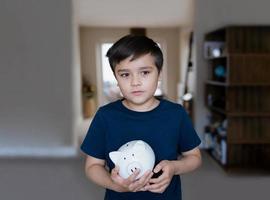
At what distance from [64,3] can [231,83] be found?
190cm

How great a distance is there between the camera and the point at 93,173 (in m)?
0.78

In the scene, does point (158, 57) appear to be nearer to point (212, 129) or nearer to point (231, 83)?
point (231, 83)

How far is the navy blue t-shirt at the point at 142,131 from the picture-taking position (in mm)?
754

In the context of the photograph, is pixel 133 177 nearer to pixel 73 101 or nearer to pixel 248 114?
pixel 248 114

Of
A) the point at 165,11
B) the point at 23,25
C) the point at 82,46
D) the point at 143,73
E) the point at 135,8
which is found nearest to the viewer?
the point at 143,73

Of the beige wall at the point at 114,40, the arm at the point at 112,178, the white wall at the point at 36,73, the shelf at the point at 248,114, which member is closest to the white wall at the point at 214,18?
the shelf at the point at 248,114

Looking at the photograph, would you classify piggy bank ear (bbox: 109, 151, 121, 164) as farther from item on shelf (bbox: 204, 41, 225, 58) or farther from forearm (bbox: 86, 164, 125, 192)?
item on shelf (bbox: 204, 41, 225, 58)

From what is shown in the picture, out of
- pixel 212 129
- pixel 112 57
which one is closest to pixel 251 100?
pixel 212 129

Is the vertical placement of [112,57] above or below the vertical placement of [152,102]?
above

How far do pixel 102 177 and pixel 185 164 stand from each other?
22cm

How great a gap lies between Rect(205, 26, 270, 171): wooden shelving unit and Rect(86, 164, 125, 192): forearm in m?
2.13

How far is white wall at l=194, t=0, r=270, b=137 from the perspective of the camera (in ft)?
10.4

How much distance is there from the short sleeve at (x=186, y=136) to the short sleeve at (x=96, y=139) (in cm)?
21

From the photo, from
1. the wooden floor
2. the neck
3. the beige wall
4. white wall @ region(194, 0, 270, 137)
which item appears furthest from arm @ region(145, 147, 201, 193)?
the beige wall
